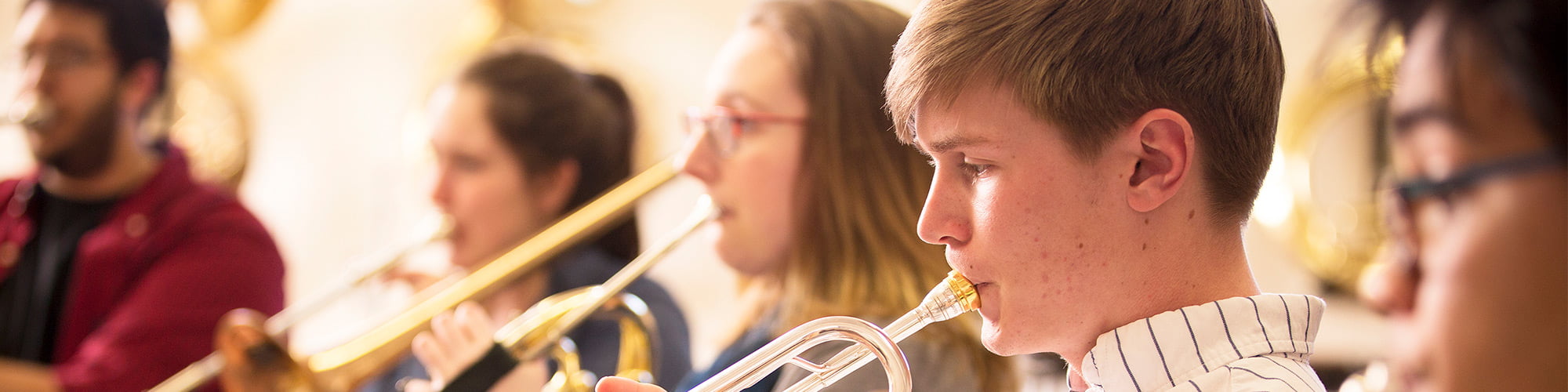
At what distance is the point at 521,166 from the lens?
1.80 metres

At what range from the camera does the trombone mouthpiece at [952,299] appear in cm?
76

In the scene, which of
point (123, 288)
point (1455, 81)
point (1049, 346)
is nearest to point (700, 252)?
point (123, 288)

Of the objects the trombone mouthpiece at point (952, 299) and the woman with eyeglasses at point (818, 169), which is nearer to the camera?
the trombone mouthpiece at point (952, 299)

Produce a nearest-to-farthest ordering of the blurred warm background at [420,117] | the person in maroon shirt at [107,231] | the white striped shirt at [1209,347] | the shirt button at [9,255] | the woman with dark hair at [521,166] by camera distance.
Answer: the white striped shirt at [1209,347] → the person in maroon shirt at [107,231] → the woman with dark hair at [521,166] → the shirt button at [9,255] → the blurred warm background at [420,117]

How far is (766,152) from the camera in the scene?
1231 mm

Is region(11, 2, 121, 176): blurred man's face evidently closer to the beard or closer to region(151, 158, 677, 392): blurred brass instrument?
the beard

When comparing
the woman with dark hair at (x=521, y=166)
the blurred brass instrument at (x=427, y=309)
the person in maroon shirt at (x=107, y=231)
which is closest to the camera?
the blurred brass instrument at (x=427, y=309)

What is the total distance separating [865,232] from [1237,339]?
549mm

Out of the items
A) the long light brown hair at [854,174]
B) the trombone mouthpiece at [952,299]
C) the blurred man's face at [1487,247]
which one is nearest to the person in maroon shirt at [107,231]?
the long light brown hair at [854,174]

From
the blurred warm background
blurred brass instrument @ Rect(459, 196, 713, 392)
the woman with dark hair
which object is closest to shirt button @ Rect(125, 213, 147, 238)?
the woman with dark hair

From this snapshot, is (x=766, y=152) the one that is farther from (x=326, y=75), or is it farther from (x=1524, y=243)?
(x=326, y=75)

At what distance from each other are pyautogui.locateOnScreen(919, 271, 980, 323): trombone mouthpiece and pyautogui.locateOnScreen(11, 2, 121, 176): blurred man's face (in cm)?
166

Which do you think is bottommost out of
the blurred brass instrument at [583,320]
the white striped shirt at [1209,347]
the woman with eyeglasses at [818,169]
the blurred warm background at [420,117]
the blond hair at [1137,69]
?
the blurred warm background at [420,117]

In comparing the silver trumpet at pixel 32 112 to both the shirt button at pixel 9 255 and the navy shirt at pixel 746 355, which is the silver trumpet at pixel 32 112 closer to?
the shirt button at pixel 9 255
